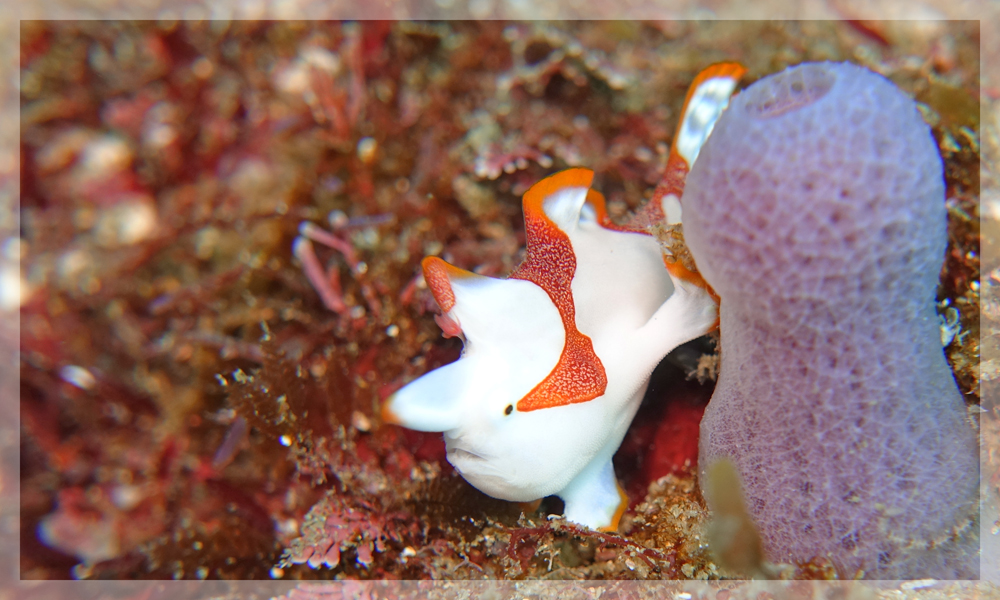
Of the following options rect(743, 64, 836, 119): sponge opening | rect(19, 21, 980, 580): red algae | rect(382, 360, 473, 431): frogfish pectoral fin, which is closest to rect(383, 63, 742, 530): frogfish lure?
rect(382, 360, 473, 431): frogfish pectoral fin

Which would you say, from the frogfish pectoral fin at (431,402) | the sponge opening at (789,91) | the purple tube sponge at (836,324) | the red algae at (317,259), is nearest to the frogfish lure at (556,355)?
the frogfish pectoral fin at (431,402)

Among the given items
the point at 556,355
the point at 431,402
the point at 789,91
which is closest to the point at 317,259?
the point at 431,402

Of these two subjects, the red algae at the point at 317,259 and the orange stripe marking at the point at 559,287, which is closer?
the orange stripe marking at the point at 559,287

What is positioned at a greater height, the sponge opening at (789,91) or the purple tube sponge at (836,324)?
the sponge opening at (789,91)

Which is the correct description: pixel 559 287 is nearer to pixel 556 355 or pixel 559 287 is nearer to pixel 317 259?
pixel 556 355

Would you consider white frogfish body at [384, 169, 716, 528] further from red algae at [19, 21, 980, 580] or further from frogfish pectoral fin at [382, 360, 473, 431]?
red algae at [19, 21, 980, 580]

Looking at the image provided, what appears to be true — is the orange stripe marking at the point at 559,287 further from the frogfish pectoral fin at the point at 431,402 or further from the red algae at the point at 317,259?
the red algae at the point at 317,259
